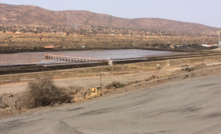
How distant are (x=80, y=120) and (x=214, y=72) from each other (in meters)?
22.2

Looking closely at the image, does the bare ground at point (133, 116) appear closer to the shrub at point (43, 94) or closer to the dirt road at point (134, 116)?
the dirt road at point (134, 116)

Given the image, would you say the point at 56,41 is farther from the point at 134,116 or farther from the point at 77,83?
the point at 134,116

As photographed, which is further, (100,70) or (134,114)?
(100,70)

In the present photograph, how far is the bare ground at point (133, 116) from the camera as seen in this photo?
11469 millimetres

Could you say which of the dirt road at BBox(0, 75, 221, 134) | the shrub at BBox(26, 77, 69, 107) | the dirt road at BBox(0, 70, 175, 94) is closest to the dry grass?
the dirt road at BBox(0, 70, 175, 94)

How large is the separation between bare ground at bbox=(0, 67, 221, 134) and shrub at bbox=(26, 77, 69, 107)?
4.76ft

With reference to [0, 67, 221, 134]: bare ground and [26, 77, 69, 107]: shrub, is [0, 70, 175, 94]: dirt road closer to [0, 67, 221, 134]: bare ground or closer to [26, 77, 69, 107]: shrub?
[26, 77, 69, 107]: shrub

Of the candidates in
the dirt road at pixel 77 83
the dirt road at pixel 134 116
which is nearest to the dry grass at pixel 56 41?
the dirt road at pixel 77 83

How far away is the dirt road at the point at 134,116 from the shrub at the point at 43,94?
1.54m

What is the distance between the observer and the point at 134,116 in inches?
528

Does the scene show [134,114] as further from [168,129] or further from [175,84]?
[175,84]

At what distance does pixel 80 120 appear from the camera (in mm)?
12602

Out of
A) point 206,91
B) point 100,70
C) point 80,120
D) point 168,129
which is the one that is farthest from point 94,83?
point 168,129

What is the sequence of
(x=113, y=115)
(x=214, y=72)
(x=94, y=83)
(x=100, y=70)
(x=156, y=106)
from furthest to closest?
(x=100, y=70) < (x=214, y=72) < (x=94, y=83) < (x=156, y=106) < (x=113, y=115)
